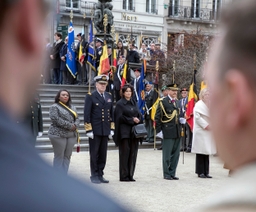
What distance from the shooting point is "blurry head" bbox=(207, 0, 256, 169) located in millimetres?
852

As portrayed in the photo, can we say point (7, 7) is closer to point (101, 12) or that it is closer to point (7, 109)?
point (7, 109)

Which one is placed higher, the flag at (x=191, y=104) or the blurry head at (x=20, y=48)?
the blurry head at (x=20, y=48)

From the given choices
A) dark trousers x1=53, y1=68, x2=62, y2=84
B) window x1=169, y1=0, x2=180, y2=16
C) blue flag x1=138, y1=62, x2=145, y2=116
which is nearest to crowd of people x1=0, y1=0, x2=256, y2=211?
blue flag x1=138, y1=62, x2=145, y2=116

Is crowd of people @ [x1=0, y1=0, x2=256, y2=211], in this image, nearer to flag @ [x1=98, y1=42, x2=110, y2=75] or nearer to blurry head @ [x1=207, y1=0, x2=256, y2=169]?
blurry head @ [x1=207, y1=0, x2=256, y2=169]

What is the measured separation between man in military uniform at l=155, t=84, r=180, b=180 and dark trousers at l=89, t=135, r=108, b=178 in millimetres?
1240

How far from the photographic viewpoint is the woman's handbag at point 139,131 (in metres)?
9.48

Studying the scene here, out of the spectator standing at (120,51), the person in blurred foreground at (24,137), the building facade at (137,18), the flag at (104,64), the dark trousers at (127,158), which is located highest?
the building facade at (137,18)

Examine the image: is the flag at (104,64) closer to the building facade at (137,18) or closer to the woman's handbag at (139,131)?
the woman's handbag at (139,131)

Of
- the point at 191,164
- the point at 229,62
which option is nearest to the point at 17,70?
the point at 229,62

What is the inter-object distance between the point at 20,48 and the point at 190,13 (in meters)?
41.4

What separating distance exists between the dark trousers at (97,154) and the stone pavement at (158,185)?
241 mm

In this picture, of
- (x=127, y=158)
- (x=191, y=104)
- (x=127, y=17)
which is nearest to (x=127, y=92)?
(x=127, y=158)

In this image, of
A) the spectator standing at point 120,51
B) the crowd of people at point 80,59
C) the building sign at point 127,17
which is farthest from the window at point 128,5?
the spectator standing at point 120,51

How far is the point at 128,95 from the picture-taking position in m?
9.56
